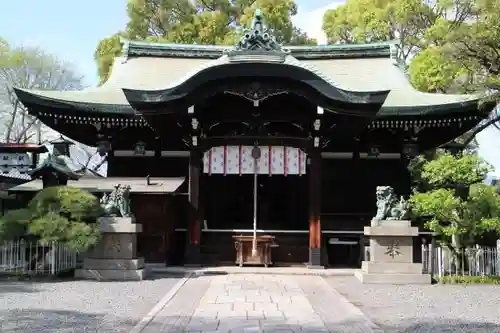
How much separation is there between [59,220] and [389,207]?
7116 mm

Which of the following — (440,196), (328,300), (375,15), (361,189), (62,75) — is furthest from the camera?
(62,75)

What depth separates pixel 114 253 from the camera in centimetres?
1170

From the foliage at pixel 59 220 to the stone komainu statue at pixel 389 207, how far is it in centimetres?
619

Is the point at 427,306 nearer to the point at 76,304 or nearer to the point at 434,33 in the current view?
the point at 76,304

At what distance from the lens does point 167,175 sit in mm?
15953

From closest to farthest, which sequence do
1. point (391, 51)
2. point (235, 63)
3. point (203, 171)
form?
point (235, 63) → point (203, 171) → point (391, 51)

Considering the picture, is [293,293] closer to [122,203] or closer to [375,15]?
[122,203]

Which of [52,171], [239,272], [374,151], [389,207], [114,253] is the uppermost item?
[374,151]

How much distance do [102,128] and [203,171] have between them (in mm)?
3319

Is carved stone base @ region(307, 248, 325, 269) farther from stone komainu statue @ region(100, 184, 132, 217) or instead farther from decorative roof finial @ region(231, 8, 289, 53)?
decorative roof finial @ region(231, 8, 289, 53)

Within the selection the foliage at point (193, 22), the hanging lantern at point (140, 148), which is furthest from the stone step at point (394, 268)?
the foliage at point (193, 22)

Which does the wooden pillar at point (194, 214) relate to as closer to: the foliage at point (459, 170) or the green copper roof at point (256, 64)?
the green copper roof at point (256, 64)

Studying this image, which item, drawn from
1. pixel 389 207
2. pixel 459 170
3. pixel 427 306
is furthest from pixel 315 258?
pixel 427 306

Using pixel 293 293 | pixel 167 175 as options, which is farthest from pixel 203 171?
pixel 293 293
